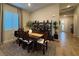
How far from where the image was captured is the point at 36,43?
2.22m

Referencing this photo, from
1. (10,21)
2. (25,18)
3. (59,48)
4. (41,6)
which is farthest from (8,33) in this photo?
(59,48)

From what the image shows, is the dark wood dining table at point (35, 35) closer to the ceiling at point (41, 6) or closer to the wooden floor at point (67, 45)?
the wooden floor at point (67, 45)

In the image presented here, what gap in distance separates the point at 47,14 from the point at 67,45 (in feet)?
2.46

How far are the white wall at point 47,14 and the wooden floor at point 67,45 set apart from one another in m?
0.40

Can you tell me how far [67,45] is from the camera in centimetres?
218

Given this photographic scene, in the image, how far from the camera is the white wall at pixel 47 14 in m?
2.18

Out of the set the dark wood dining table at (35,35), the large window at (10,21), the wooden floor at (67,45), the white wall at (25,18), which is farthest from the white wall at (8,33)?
the wooden floor at (67,45)

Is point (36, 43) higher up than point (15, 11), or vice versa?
point (15, 11)

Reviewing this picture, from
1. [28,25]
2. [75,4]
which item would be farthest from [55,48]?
[75,4]

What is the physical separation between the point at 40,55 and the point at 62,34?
2.05ft

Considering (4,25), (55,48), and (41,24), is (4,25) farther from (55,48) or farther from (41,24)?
(55,48)

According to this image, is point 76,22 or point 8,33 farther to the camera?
A: point 76,22

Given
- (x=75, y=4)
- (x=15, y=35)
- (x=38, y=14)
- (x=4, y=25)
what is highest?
(x=75, y=4)

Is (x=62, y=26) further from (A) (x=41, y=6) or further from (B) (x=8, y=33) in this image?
(B) (x=8, y=33)
